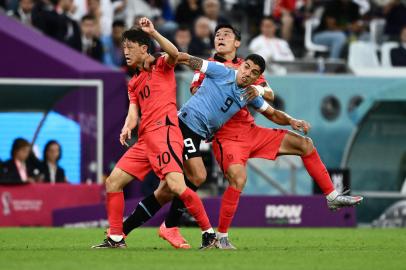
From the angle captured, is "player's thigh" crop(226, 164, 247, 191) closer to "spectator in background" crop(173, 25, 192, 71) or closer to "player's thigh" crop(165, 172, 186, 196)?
"player's thigh" crop(165, 172, 186, 196)

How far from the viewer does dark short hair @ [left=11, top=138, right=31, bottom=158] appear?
2114 cm

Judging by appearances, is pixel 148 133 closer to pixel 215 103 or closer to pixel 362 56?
pixel 215 103

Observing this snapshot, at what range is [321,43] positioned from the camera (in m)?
25.8

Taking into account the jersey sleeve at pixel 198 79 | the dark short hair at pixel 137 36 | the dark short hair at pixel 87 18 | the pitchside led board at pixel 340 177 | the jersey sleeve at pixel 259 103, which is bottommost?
the pitchside led board at pixel 340 177

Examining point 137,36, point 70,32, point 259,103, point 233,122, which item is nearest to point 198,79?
point 233,122

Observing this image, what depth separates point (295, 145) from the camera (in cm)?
1430

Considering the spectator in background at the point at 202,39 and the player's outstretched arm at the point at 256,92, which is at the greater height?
the player's outstretched arm at the point at 256,92

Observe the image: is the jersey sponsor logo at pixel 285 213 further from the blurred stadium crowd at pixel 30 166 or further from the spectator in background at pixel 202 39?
the spectator in background at pixel 202 39

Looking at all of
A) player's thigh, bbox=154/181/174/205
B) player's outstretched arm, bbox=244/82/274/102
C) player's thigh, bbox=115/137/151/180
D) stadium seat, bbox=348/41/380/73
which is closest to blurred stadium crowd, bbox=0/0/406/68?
stadium seat, bbox=348/41/380/73

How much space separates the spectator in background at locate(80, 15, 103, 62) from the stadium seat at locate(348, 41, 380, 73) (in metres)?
4.58

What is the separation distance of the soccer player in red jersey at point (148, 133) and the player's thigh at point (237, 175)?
598 mm

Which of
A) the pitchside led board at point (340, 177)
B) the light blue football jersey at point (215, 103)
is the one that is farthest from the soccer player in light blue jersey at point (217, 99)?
the pitchside led board at point (340, 177)

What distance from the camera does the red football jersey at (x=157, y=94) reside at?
13516mm

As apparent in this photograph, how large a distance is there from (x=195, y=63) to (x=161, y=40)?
712 millimetres
